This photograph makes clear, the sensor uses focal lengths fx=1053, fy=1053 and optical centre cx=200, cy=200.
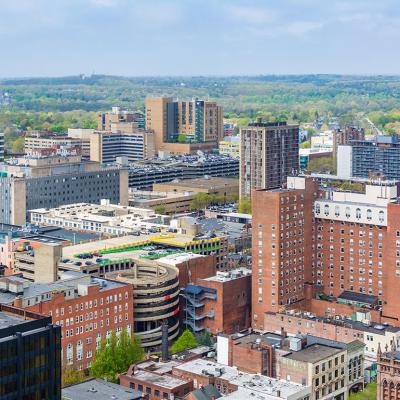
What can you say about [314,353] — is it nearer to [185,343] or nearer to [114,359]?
[185,343]

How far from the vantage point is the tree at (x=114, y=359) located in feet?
285

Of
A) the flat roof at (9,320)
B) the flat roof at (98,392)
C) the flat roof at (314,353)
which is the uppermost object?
the flat roof at (9,320)

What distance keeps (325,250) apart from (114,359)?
32.0m

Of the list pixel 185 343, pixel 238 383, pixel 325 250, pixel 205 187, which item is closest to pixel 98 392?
pixel 238 383

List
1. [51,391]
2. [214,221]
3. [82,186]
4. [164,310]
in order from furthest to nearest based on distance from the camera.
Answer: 1. [82,186]
2. [214,221]
3. [164,310]
4. [51,391]

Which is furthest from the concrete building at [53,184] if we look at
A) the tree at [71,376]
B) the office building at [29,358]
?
the office building at [29,358]

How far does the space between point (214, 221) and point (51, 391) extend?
8644cm

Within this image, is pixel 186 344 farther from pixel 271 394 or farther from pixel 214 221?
pixel 214 221

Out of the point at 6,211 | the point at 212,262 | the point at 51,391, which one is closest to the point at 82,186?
the point at 6,211

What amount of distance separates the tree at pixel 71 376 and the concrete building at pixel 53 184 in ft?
220

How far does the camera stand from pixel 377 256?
352 feet

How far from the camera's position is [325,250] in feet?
364

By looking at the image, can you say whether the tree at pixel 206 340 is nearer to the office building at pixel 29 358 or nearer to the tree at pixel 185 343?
the tree at pixel 185 343

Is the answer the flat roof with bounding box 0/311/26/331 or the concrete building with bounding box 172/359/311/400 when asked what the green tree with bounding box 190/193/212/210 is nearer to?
the concrete building with bounding box 172/359/311/400
